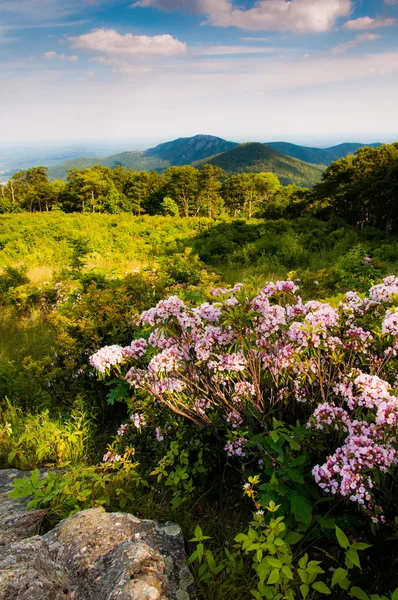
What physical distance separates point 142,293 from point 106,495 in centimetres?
290

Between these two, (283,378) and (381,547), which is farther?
(283,378)

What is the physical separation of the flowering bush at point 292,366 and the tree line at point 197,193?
2830 centimetres

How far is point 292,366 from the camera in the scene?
8.38 feet

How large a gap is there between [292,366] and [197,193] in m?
62.4

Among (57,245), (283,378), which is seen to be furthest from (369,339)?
(57,245)

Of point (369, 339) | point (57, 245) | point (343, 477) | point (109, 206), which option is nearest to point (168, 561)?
point (343, 477)

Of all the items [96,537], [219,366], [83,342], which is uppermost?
[219,366]

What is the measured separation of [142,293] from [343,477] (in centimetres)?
377

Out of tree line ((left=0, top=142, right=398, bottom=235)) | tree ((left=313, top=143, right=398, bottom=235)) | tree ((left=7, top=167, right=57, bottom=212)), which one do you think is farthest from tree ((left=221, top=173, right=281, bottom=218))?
tree ((left=7, top=167, right=57, bottom=212))

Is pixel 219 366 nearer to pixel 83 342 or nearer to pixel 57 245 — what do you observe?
pixel 83 342

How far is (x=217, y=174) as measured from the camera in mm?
60156

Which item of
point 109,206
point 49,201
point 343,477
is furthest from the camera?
point 49,201

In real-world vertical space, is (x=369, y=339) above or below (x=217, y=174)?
below

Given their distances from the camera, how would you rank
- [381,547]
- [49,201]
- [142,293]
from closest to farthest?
[381,547] < [142,293] < [49,201]
